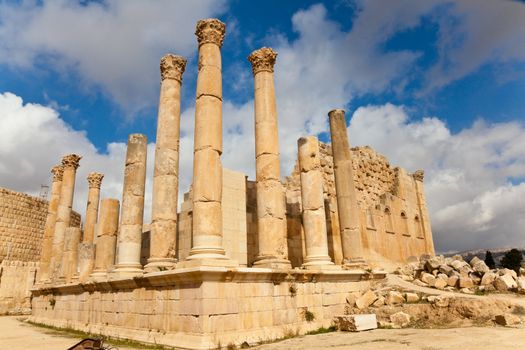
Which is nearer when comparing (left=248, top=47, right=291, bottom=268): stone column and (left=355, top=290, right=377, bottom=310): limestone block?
(left=248, top=47, right=291, bottom=268): stone column

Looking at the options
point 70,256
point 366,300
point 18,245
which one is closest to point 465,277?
point 366,300

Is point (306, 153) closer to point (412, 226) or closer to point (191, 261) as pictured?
point (191, 261)

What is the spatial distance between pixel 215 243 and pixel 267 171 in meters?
3.36

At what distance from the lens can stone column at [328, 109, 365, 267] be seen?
15.4 meters

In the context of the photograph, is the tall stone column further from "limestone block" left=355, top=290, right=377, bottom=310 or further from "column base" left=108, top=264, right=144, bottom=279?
"limestone block" left=355, top=290, right=377, bottom=310

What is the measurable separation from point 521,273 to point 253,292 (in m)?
13.6

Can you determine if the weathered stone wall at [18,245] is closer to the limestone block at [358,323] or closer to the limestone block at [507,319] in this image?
the limestone block at [358,323]

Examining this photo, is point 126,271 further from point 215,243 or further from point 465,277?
point 465,277

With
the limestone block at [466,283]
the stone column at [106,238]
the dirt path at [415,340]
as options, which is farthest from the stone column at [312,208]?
the stone column at [106,238]

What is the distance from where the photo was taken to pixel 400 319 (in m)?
11.5

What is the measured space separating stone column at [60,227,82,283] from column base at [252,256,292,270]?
12213mm

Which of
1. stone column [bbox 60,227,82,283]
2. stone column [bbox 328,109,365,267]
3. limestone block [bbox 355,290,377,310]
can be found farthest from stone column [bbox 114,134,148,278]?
stone column [bbox 328,109,365,267]

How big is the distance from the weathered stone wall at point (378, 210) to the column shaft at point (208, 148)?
6698 millimetres

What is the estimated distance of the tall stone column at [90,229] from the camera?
60.7 ft
